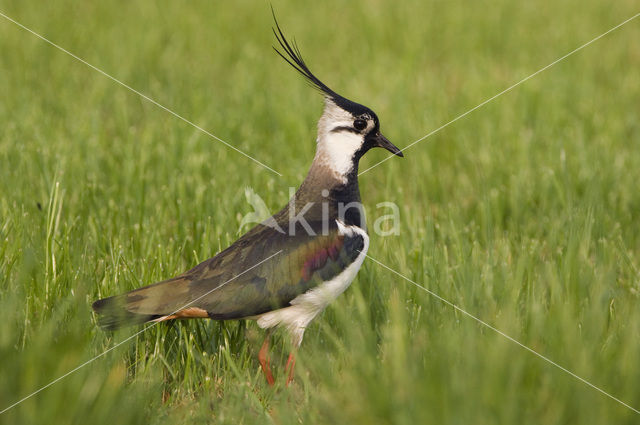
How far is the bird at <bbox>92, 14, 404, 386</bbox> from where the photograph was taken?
3141mm

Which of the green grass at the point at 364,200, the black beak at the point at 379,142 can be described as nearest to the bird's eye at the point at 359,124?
the black beak at the point at 379,142

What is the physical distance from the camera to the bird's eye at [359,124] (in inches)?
141

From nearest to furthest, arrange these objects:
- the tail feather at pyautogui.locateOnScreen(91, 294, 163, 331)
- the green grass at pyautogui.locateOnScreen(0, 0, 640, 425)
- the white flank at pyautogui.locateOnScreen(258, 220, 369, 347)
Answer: the green grass at pyautogui.locateOnScreen(0, 0, 640, 425) → the tail feather at pyautogui.locateOnScreen(91, 294, 163, 331) → the white flank at pyautogui.locateOnScreen(258, 220, 369, 347)

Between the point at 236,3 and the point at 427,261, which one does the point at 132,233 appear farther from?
the point at 236,3

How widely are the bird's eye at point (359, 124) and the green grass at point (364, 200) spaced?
0.71m

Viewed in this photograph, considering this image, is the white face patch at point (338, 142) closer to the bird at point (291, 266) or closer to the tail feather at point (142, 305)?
the bird at point (291, 266)

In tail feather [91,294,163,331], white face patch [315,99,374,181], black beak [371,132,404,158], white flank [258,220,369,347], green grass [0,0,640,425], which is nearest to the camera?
green grass [0,0,640,425]

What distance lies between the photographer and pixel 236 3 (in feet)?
31.4

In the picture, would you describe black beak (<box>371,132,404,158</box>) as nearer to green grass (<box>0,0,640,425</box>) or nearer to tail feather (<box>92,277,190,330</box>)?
green grass (<box>0,0,640,425</box>)

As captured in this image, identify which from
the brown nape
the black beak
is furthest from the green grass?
the black beak

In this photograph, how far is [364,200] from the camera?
17.7ft

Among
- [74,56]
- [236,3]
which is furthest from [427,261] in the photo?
[236,3]

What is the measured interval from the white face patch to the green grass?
590 millimetres

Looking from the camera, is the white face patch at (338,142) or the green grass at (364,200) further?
the white face patch at (338,142)
